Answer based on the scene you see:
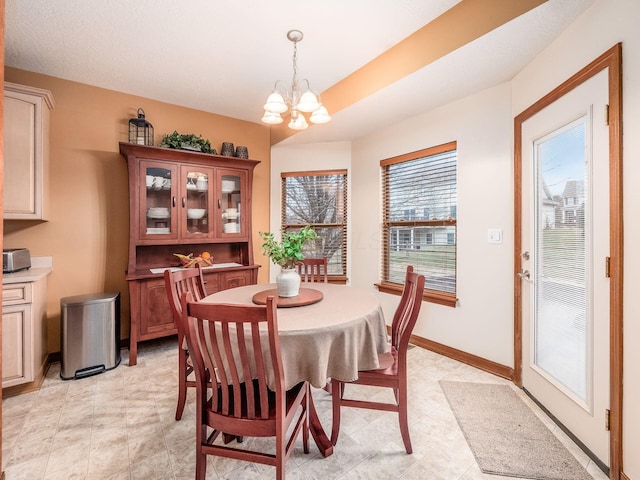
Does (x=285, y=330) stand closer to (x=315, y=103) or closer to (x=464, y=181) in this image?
(x=315, y=103)

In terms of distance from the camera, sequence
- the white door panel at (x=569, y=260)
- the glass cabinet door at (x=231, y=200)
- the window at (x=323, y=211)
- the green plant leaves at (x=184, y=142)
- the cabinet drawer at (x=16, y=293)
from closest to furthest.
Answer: the white door panel at (x=569, y=260)
the cabinet drawer at (x=16, y=293)
the green plant leaves at (x=184, y=142)
the glass cabinet door at (x=231, y=200)
the window at (x=323, y=211)

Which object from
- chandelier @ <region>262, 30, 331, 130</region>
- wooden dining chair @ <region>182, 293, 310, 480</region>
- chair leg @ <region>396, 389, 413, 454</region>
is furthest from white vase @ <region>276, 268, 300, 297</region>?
chandelier @ <region>262, 30, 331, 130</region>

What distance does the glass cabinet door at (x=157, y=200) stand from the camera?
2.92m

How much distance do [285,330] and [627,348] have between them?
160 cm

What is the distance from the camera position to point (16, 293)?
221 cm

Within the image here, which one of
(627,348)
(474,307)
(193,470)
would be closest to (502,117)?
(474,307)

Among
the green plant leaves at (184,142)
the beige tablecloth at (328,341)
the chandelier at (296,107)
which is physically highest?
the green plant leaves at (184,142)

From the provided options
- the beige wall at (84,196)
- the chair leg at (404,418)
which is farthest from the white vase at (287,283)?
the beige wall at (84,196)

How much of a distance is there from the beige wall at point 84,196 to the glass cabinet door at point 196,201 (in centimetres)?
60

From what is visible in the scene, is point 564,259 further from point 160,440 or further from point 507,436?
point 160,440

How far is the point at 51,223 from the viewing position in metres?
2.80

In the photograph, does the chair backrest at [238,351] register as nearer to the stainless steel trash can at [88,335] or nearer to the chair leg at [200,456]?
the chair leg at [200,456]

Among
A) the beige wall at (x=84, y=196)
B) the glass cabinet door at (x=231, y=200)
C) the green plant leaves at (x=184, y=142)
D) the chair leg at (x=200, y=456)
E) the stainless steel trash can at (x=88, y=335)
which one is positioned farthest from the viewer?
the glass cabinet door at (x=231, y=200)

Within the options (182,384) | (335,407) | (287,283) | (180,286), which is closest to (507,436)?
(335,407)
